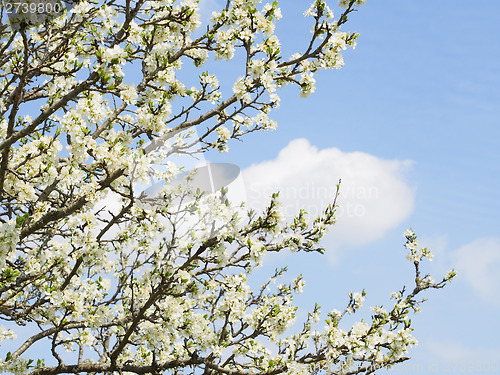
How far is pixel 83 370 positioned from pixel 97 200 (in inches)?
109

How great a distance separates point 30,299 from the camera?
24.7ft

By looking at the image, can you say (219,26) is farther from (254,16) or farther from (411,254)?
(411,254)

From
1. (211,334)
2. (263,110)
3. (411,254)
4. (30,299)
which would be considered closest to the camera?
(211,334)

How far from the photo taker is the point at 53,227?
23.6ft

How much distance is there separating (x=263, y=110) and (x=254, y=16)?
127 cm

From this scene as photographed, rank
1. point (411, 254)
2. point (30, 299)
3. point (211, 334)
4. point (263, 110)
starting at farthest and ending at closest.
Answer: point (411, 254), point (30, 299), point (263, 110), point (211, 334)

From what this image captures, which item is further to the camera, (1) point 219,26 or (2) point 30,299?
(2) point 30,299

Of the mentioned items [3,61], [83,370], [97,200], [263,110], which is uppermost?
[3,61]

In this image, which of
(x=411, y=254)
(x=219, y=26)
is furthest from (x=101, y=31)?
(x=411, y=254)

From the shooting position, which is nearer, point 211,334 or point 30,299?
point 211,334

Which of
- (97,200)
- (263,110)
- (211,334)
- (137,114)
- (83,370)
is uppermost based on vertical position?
(263,110)

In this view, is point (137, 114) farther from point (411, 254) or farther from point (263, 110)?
point (411, 254)

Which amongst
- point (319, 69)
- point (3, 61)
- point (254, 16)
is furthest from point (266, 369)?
point (3, 61)

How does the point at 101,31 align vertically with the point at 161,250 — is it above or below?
above
